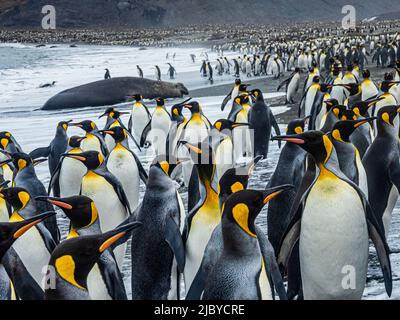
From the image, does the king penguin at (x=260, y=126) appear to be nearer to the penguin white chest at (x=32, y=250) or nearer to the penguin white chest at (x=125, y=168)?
the penguin white chest at (x=125, y=168)

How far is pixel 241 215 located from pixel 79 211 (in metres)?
1.15

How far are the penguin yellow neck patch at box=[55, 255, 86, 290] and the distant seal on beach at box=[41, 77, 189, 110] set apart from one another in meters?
13.8

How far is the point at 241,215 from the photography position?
293 cm

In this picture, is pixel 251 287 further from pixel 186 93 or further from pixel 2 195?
pixel 186 93

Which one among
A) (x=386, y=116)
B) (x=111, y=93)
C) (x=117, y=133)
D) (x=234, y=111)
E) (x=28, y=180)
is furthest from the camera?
(x=111, y=93)

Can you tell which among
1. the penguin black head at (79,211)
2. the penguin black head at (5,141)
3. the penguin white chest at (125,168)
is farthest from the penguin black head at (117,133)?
the penguin black head at (79,211)

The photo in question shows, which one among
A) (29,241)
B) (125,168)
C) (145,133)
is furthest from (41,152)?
(29,241)

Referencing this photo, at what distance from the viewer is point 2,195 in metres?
4.57

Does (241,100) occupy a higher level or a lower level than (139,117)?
higher

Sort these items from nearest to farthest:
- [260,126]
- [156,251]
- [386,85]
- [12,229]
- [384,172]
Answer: [12,229], [156,251], [384,172], [386,85], [260,126]

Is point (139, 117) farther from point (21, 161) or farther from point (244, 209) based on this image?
point (244, 209)

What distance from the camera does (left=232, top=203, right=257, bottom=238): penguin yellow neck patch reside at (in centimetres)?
292
